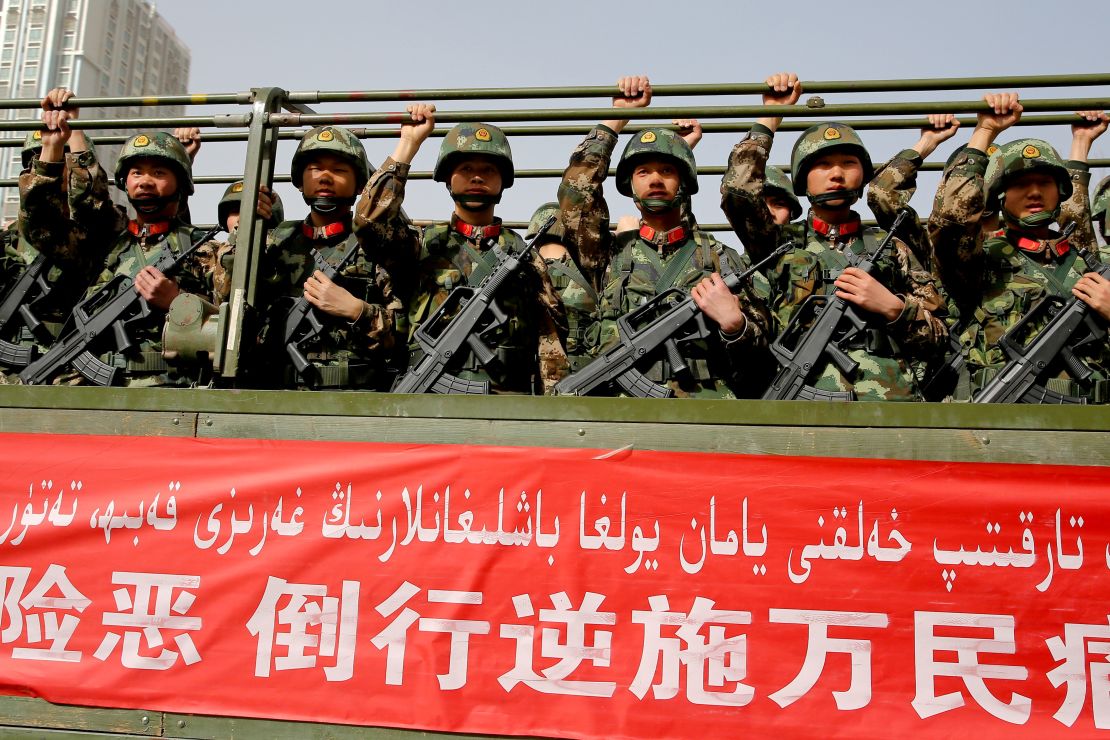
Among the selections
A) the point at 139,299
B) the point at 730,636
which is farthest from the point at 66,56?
the point at 730,636

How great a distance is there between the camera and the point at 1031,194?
16.8 ft

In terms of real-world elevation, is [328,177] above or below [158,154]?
below

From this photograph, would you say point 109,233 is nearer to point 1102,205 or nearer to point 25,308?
point 25,308

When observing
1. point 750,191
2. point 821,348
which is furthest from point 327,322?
point 821,348

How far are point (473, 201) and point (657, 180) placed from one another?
0.93m

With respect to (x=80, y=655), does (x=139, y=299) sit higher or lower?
higher

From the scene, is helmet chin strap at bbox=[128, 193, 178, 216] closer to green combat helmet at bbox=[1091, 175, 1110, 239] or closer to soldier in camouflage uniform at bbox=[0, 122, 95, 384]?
soldier in camouflage uniform at bbox=[0, 122, 95, 384]

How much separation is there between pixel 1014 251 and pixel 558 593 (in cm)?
314

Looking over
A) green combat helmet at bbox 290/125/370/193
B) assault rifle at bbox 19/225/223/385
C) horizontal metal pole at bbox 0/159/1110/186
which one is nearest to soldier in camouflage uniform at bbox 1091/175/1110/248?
horizontal metal pole at bbox 0/159/1110/186

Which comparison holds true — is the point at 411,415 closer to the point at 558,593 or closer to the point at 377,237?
the point at 558,593

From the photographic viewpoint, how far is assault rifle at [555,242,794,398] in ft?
14.8

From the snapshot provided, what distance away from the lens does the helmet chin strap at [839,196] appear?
486 centimetres

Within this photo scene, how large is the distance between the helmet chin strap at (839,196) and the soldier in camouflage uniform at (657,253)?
0.49 meters

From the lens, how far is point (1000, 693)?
3.13 metres
